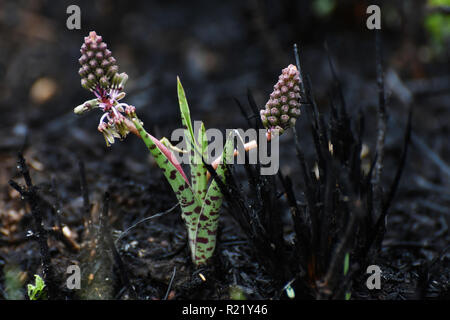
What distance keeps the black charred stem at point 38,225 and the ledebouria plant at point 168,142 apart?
0.36 metres

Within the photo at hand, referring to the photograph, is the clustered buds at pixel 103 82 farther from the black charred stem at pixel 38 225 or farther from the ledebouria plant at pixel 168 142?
the black charred stem at pixel 38 225

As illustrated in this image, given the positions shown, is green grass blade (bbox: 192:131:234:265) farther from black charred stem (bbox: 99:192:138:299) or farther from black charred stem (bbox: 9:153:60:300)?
black charred stem (bbox: 9:153:60:300)

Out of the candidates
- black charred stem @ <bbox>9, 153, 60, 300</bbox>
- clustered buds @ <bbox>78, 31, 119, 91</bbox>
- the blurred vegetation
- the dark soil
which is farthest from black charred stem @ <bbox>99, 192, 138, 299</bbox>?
the blurred vegetation

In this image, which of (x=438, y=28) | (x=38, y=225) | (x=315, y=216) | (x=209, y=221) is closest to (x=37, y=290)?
(x=38, y=225)

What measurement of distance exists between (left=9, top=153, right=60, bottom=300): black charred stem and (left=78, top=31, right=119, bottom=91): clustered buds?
1.44 feet

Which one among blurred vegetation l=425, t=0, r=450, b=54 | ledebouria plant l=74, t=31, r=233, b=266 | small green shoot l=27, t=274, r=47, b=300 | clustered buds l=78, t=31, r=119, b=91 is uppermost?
blurred vegetation l=425, t=0, r=450, b=54

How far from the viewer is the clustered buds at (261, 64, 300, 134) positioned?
4.90 feet

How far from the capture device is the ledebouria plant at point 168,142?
152cm

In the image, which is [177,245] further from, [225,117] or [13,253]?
[225,117]

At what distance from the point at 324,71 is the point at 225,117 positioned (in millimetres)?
1103

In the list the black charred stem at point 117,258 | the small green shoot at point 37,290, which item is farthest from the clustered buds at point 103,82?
the small green shoot at point 37,290

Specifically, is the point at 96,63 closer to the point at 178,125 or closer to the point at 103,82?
the point at 103,82

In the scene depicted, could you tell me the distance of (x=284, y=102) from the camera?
1.51m

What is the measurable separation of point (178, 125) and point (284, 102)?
1.95 m
